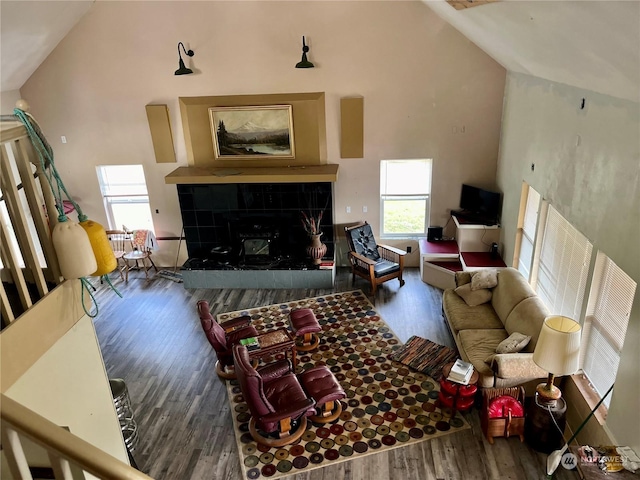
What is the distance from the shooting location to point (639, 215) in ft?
10.6

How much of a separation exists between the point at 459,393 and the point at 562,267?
173 cm

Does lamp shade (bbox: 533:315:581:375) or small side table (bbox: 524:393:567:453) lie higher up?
lamp shade (bbox: 533:315:581:375)

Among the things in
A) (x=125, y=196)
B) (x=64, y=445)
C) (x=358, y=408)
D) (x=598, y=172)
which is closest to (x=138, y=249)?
(x=125, y=196)

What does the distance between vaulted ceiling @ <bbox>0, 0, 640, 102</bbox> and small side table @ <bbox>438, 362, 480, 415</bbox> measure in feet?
9.30

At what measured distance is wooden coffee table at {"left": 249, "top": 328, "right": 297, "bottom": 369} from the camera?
5.12 metres

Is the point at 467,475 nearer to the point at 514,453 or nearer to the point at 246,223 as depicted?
the point at 514,453

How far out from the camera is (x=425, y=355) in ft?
18.5

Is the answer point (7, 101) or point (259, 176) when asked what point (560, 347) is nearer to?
point (259, 176)

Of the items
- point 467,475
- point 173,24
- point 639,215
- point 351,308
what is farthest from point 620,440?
point 173,24

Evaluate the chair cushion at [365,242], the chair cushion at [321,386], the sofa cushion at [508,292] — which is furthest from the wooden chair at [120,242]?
the sofa cushion at [508,292]

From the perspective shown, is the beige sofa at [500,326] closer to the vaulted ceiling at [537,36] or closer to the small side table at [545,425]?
the small side table at [545,425]

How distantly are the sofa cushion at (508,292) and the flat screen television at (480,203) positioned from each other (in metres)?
1.43

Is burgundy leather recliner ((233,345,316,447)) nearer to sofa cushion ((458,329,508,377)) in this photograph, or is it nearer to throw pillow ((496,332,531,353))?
sofa cushion ((458,329,508,377))

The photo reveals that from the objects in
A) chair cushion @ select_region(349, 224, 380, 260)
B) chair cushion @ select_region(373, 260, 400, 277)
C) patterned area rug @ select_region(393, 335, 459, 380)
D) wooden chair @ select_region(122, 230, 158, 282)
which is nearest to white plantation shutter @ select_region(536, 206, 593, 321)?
patterned area rug @ select_region(393, 335, 459, 380)
